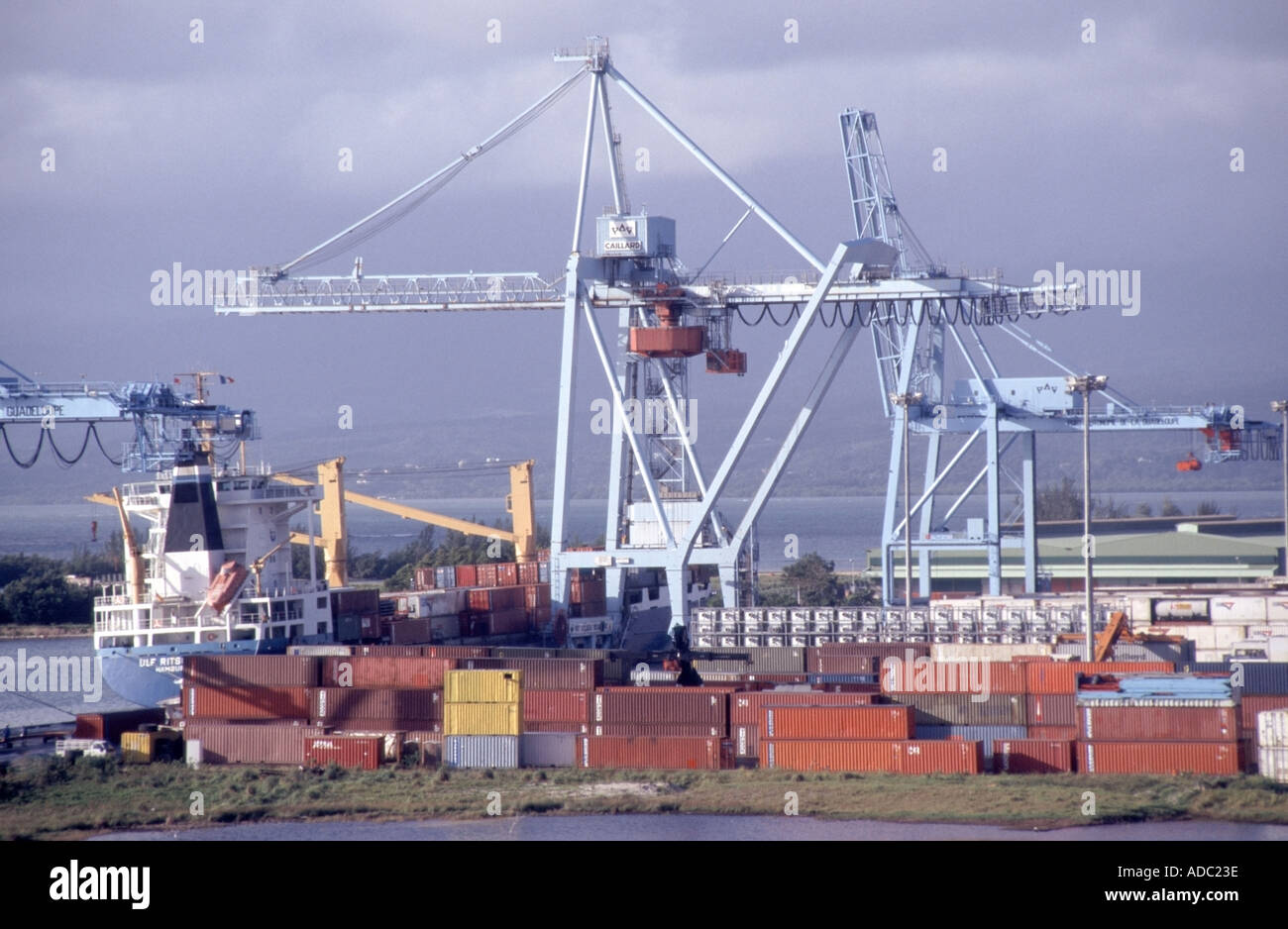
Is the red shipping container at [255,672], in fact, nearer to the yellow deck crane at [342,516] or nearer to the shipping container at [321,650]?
the shipping container at [321,650]

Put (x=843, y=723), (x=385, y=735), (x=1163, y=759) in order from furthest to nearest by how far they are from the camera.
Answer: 1. (x=385, y=735)
2. (x=843, y=723)
3. (x=1163, y=759)

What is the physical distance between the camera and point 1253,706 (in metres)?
28.3

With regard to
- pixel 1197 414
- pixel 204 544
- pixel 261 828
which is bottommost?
pixel 261 828

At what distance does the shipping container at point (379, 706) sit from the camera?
30047 millimetres

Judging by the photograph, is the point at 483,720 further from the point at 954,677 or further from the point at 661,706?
the point at 954,677

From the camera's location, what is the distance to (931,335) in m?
52.7

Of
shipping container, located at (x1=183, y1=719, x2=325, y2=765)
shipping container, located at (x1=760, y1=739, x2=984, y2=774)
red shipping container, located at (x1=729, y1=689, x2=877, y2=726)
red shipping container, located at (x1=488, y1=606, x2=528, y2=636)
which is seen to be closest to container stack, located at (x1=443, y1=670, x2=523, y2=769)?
shipping container, located at (x1=183, y1=719, x2=325, y2=765)

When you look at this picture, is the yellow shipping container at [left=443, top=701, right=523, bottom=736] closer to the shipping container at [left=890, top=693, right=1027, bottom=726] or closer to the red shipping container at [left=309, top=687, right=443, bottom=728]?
the red shipping container at [left=309, top=687, right=443, bottom=728]

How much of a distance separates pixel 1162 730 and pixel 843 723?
5.30m

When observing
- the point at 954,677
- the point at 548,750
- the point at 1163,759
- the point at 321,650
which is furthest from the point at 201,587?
the point at 1163,759

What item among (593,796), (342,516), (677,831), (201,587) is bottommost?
(677,831)
